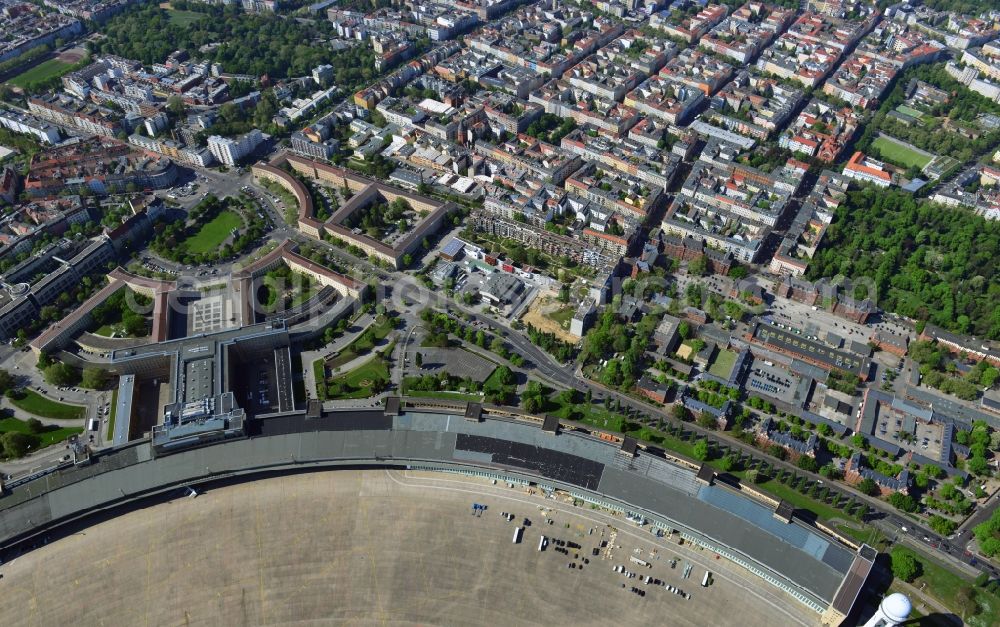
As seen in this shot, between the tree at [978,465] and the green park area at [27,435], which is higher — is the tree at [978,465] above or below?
above

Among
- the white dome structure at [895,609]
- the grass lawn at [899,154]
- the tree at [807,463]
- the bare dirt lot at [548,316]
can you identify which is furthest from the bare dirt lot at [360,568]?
the grass lawn at [899,154]

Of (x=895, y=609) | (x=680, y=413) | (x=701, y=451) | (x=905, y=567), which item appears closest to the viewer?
(x=895, y=609)

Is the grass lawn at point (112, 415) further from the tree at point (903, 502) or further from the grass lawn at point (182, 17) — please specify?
the grass lawn at point (182, 17)

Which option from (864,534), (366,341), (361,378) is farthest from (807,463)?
(366,341)

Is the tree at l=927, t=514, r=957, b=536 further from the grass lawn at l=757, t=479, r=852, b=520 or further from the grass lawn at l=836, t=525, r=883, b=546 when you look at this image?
the grass lawn at l=757, t=479, r=852, b=520

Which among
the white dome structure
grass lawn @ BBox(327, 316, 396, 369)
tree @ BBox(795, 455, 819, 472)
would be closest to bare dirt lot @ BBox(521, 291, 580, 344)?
grass lawn @ BBox(327, 316, 396, 369)

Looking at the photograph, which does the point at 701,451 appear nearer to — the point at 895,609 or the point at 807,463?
the point at 807,463
